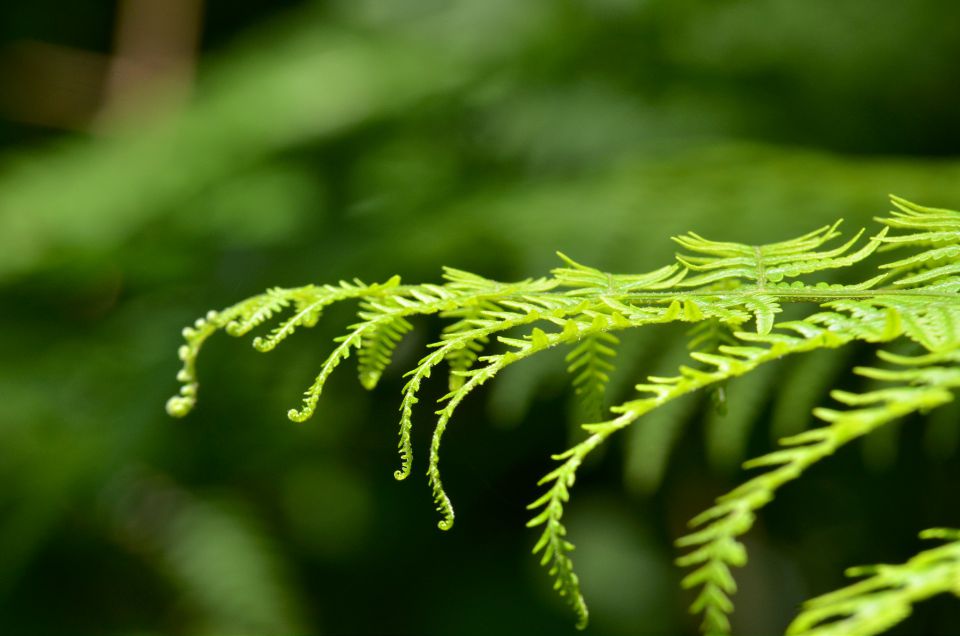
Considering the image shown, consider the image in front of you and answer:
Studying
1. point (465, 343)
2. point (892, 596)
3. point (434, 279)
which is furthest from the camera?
point (434, 279)

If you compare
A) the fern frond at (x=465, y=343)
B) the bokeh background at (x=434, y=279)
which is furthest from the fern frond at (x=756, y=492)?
the bokeh background at (x=434, y=279)

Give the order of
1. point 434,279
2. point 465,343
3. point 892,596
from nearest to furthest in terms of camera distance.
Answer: point 892,596
point 465,343
point 434,279

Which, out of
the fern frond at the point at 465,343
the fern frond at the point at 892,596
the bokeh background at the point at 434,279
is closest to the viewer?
the fern frond at the point at 892,596

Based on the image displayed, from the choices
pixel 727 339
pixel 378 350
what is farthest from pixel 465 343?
pixel 727 339

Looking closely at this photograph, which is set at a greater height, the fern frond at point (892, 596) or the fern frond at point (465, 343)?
the fern frond at point (465, 343)

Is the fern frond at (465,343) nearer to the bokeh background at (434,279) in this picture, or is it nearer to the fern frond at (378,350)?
the fern frond at (378,350)

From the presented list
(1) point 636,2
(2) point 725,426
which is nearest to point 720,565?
(2) point 725,426

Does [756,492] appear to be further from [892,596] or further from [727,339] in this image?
[727,339]

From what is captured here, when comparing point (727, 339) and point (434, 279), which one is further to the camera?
point (434, 279)

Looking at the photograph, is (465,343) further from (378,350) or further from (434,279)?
(434,279)
